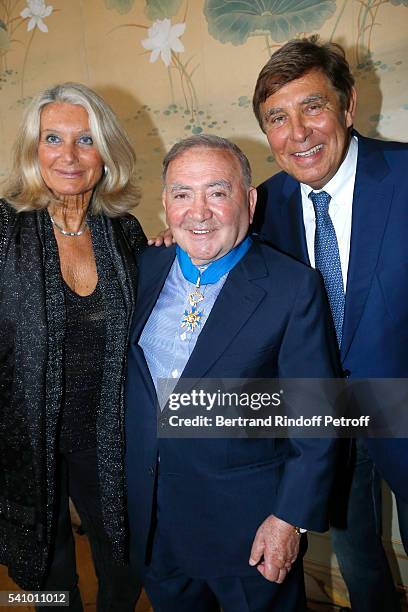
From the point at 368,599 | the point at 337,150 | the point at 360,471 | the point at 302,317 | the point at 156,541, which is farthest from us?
the point at 368,599

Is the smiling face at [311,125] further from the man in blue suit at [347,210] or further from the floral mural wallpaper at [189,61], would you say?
the floral mural wallpaper at [189,61]

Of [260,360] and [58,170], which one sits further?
[58,170]

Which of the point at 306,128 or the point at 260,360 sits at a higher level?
the point at 306,128

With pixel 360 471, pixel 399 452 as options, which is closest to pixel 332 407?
pixel 399 452

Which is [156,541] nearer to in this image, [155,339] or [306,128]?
[155,339]

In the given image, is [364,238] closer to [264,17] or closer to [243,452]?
[243,452]

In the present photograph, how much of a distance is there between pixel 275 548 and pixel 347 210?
0.95 meters

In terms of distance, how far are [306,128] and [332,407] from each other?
0.79 m

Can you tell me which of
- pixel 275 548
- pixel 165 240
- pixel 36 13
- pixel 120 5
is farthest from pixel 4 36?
pixel 275 548

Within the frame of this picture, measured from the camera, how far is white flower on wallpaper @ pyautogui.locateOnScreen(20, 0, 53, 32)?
273cm

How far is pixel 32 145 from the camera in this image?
159 cm

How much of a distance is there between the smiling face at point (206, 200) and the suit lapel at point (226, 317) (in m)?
0.10

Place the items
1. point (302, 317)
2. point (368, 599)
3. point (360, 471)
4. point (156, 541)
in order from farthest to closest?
point (368, 599)
point (360, 471)
point (156, 541)
point (302, 317)

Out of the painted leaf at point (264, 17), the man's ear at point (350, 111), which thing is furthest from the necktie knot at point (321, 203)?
the painted leaf at point (264, 17)
